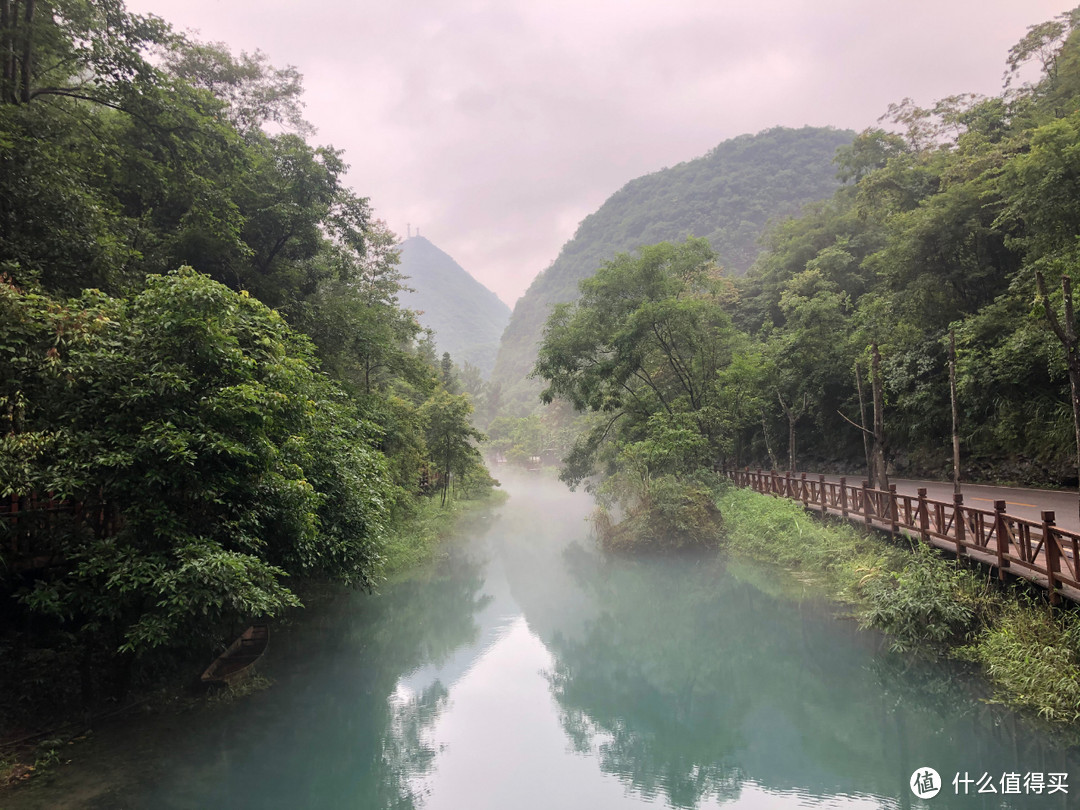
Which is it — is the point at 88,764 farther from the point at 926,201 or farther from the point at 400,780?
the point at 926,201

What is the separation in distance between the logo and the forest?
250 inches

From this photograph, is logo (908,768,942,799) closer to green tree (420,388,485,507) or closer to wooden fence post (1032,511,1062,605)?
wooden fence post (1032,511,1062,605)

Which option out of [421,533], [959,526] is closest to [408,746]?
[959,526]

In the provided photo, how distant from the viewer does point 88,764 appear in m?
5.58

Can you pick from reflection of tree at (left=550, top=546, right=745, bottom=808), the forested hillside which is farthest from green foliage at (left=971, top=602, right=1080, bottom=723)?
the forested hillside

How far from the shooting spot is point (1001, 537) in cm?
730

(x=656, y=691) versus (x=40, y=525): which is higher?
(x=40, y=525)

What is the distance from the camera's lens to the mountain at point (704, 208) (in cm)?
6874

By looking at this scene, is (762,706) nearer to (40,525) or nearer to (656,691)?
(656,691)

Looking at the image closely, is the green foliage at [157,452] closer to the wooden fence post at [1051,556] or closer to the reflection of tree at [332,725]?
the reflection of tree at [332,725]

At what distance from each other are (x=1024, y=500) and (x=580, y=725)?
9.70 m

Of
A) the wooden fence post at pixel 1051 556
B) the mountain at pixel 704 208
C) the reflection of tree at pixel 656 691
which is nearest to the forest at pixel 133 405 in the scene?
the reflection of tree at pixel 656 691

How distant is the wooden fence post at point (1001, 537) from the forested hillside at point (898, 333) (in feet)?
13.7

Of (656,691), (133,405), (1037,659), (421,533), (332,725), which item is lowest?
(656,691)
